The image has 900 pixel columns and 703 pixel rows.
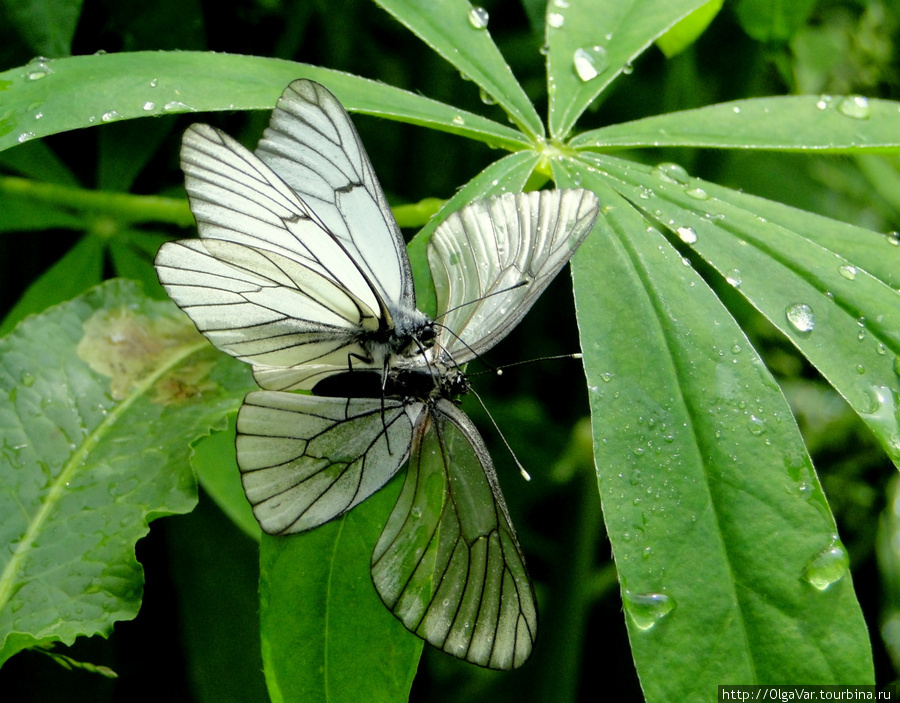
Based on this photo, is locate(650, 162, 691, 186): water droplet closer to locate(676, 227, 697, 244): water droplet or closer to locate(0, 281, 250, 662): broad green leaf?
locate(676, 227, 697, 244): water droplet

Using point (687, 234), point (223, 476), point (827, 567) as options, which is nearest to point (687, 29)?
point (687, 234)

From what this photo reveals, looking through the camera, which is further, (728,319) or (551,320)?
(551,320)

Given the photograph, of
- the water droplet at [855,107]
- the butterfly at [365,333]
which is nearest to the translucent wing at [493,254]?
the butterfly at [365,333]

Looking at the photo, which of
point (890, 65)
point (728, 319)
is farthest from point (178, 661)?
point (890, 65)

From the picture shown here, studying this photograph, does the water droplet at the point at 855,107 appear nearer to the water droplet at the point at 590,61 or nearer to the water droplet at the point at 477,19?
the water droplet at the point at 590,61

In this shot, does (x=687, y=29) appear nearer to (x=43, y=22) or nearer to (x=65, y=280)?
(x=43, y=22)

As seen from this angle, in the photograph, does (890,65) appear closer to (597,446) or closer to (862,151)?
(862,151)
